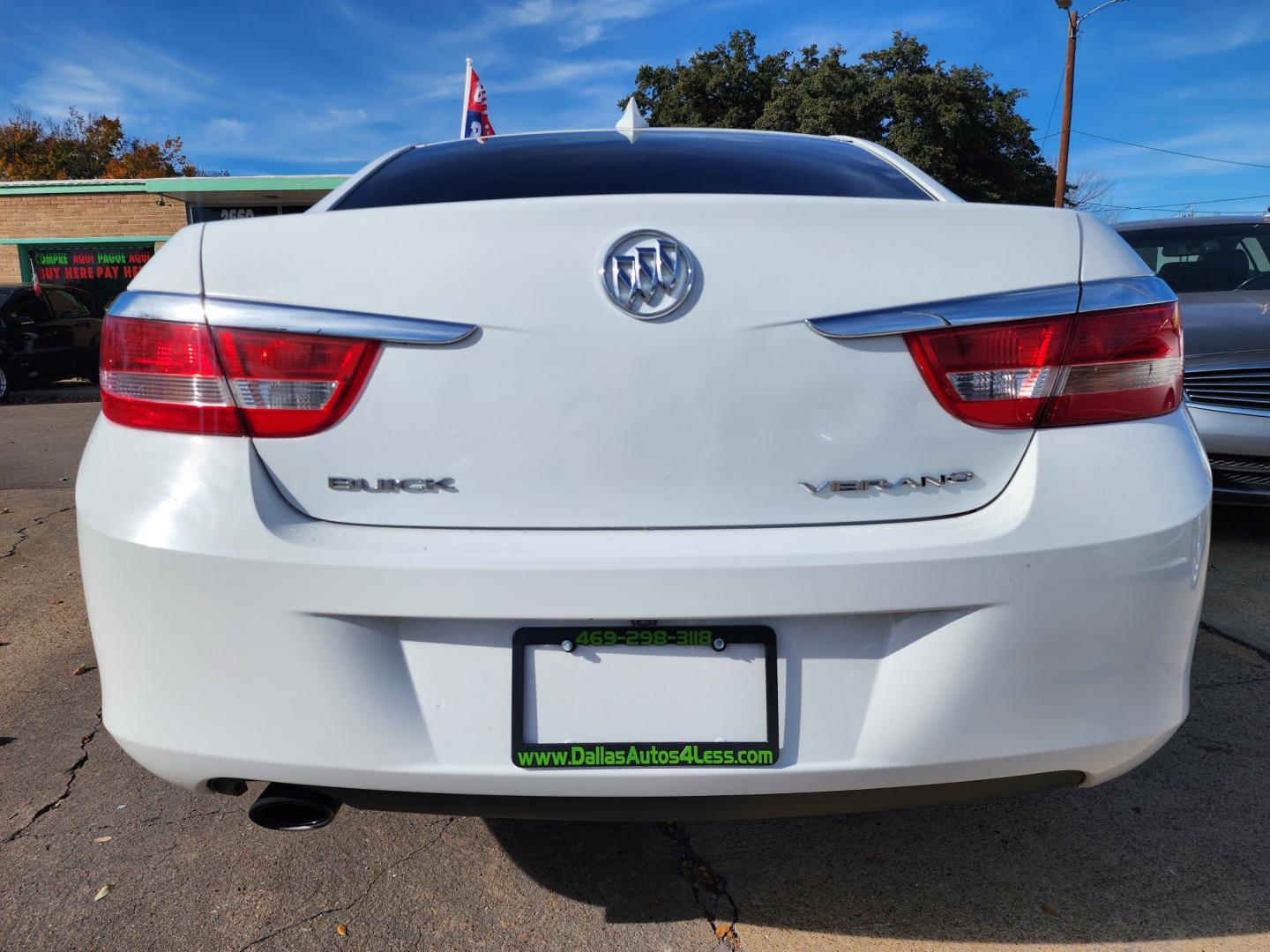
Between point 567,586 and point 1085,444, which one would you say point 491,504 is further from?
point 1085,444

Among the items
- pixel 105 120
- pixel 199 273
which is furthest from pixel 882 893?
pixel 105 120

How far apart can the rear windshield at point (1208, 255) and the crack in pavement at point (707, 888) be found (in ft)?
14.9

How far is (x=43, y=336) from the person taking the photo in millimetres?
12211

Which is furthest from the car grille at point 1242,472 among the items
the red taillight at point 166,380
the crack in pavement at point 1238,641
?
the red taillight at point 166,380

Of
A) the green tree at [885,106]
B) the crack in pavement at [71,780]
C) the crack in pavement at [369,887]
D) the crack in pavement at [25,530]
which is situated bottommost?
the crack in pavement at [25,530]

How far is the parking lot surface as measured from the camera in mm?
1741

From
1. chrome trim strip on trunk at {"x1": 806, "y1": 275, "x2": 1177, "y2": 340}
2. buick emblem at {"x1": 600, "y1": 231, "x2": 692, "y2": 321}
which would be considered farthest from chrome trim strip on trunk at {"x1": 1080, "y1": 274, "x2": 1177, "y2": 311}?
buick emblem at {"x1": 600, "y1": 231, "x2": 692, "y2": 321}

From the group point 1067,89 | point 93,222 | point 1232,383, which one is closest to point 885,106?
point 1067,89

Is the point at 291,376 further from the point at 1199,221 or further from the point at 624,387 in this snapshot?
the point at 1199,221

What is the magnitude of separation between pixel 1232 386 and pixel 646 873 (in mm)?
3796

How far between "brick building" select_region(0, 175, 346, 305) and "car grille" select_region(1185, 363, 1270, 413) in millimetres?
19106

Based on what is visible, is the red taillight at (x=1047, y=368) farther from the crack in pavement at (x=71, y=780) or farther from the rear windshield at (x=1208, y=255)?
the rear windshield at (x=1208, y=255)

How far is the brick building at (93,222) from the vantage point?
2033cm

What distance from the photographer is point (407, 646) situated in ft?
4.49
